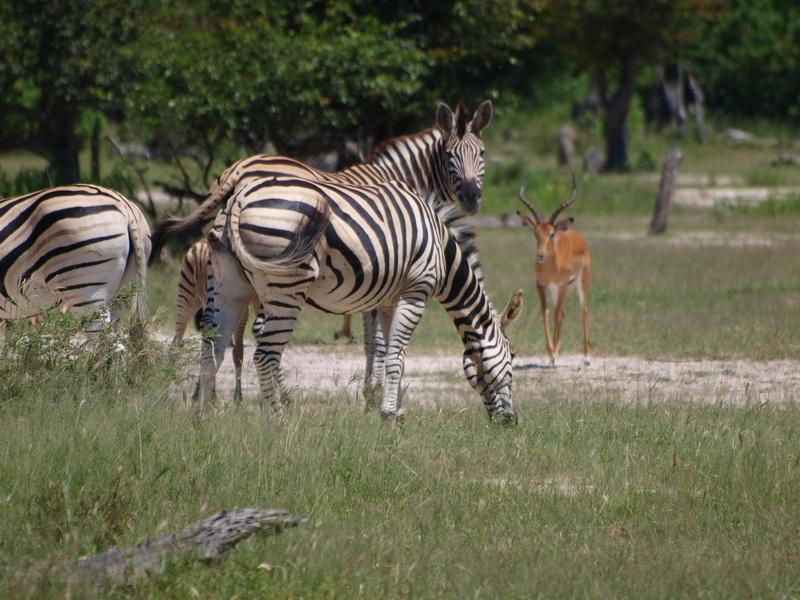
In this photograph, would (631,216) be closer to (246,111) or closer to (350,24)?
(350,24)

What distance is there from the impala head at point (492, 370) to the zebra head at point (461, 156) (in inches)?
87.5

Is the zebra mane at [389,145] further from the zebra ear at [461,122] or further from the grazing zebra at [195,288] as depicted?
the grazing zebra at [195,288]

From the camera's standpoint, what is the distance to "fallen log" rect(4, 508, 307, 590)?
386 centimetres

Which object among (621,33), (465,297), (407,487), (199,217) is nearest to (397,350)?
(465,297)

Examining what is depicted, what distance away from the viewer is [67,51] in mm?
16344

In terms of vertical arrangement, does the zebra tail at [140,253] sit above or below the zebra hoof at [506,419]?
above

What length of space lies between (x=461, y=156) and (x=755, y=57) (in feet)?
150

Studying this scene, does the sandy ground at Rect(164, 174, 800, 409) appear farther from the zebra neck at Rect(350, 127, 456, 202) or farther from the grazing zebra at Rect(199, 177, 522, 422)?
the zebra neck at Rect(350, 127, 456, 202)

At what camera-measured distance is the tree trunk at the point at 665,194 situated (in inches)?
A: 881

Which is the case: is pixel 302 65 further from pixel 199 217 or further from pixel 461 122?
pixel 199 217

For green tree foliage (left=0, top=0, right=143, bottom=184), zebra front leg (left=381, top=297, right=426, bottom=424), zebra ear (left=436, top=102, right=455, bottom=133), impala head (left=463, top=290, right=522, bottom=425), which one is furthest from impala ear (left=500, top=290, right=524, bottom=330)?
green tree foliage (left=0, top=0, right=143, bottom=184)

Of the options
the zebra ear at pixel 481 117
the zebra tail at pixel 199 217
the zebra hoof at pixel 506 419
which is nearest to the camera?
the zebra hoof at pixel 506 419

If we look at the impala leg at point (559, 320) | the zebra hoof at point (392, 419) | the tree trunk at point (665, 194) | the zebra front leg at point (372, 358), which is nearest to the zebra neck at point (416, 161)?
the zebra front leg at point (372, 358)

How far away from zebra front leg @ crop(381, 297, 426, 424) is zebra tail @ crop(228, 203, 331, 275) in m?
0.87
